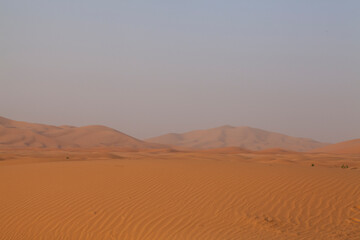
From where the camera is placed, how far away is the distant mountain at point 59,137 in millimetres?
63094

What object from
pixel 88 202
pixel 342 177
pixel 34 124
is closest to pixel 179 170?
pixel 88 202

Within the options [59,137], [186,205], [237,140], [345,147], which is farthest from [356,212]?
[237,140]

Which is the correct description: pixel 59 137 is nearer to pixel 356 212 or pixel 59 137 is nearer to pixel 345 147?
pixel 345 147

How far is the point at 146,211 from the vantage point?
828 centimetres

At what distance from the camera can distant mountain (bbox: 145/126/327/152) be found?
366ft

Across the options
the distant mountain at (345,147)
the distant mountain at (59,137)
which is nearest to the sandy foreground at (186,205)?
the distant mountain at (345,147)

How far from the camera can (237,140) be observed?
390ft

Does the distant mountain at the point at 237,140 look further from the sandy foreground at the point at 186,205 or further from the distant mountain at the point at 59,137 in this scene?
the sandy foreground at the point at 186,205

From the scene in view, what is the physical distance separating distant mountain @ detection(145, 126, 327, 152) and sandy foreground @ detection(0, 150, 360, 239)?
95.7 m

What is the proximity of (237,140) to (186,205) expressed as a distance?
112m

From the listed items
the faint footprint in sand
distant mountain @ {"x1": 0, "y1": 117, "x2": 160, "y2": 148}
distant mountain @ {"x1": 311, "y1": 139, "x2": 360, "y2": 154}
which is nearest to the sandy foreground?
the faint footprint in sand

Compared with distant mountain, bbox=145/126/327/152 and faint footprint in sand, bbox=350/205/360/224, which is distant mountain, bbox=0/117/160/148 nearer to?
distant mountain, bbox=145/126/327/152

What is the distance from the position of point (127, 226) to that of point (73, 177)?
5.49 m

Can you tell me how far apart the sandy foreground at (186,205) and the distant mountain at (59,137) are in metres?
50.9
